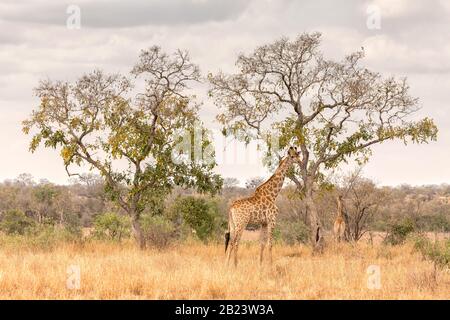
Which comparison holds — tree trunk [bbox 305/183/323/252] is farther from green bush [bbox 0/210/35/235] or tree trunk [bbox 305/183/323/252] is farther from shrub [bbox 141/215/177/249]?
green bush [bbox 0/210/35/235]

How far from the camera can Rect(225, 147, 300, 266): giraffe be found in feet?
55.1

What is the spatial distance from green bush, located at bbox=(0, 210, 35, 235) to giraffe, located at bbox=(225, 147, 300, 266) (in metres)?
16.4

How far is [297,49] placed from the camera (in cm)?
2122

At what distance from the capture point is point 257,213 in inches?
671

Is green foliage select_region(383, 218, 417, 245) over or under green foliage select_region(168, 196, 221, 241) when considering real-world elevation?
under

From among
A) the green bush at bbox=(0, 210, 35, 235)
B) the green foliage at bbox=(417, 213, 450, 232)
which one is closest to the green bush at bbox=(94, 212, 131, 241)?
the green bush at bbox=(0, 210, 35, 235)

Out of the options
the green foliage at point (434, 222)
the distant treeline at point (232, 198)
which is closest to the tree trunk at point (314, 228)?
the distant treeline at point (232, 198)

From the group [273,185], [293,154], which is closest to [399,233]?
[293,154]

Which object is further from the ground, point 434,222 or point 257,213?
point 257,213

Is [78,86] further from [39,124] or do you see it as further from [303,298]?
[303,298]

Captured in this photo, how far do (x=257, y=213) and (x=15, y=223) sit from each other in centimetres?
1752

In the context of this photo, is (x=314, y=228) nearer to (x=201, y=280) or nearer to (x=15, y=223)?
(x=201, y=280)

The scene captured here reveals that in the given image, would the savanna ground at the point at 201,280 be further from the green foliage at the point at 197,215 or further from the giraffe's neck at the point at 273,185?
the green foliage at the point at 197,215

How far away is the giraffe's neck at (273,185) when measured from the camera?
17.3m
